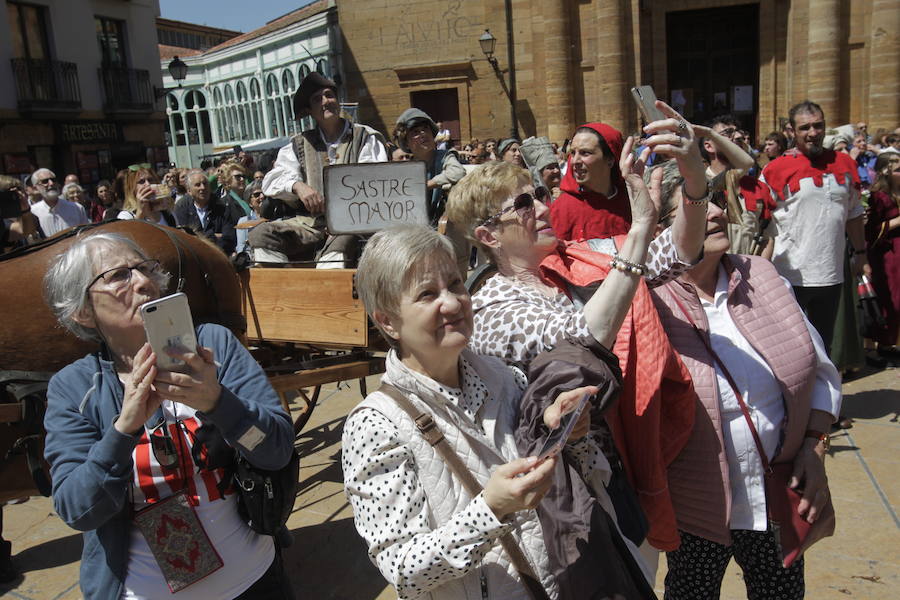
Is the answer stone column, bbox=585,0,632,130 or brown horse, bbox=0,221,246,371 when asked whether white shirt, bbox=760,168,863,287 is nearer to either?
brown horse, bbox=0,221,246,371

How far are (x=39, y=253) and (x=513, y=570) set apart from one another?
2.70m

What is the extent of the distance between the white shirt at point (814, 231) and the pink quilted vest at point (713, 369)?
3.14 metres

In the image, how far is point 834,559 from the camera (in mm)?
3754

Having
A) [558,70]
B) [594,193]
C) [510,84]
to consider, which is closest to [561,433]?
[594,193]

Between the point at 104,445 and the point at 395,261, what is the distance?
896 millimetres

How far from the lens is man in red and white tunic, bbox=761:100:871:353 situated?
17.7 feet

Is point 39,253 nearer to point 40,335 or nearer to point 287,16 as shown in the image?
point 40,335

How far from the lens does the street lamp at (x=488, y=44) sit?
21844 mm

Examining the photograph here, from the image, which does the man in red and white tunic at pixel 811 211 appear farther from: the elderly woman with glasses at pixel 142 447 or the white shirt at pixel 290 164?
the elderly woman with glasses at pixel 142 447

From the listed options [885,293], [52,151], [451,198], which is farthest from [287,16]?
[451,198]

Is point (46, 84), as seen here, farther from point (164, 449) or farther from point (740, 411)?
point (740, 411)

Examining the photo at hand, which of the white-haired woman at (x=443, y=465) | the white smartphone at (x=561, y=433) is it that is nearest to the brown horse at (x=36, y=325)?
the white-haired woman at (x=443, y=465)

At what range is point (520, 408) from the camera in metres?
2.02

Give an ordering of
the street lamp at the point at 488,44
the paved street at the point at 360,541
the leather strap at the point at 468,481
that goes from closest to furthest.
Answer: the leather strap at the point at 468,481 → the paved street at the point at 360,541 → the street lamp at the point at 488,44
